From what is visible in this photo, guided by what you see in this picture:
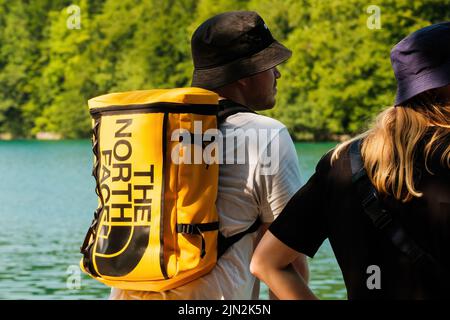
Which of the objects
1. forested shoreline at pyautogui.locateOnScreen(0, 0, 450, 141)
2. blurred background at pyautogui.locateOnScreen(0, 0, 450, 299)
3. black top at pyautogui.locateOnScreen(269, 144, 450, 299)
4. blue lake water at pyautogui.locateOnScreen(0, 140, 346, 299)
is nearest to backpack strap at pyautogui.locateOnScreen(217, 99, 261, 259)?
black top at pyautogui.locateOnScreen(269, 144, 450, 299)

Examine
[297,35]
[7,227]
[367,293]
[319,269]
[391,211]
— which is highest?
[391,211]

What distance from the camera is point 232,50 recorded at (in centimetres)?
305

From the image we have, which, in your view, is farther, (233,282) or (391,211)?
(233,282)

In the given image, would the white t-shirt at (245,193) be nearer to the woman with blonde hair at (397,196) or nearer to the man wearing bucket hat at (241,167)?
the man wearing bucket hat at (241,167)

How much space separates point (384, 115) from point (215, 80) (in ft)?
2.64

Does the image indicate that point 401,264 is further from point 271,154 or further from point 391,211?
point 271,154

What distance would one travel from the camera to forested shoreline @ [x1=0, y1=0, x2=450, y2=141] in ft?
189

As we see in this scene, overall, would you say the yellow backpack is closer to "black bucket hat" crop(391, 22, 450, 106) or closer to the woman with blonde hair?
the woman with blonde hair

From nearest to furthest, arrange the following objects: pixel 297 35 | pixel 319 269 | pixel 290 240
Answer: pixel 290 240
pixel 319 269
pixel 297 35

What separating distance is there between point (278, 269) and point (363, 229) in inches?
11.6

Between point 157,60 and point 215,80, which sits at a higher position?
point 215,80

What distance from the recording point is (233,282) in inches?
114

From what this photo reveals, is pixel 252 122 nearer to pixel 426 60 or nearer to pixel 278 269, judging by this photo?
pixel 278 269

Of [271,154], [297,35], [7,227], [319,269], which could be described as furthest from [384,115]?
[297,35]
